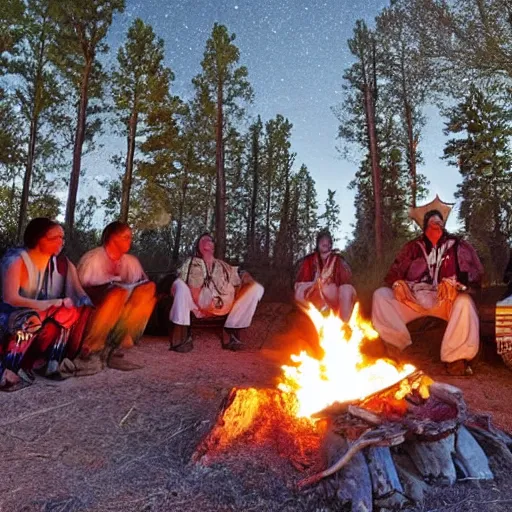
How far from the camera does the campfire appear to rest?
2.19 meters

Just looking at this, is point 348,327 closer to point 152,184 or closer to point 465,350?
point 465,350

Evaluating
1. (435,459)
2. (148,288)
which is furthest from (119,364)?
(435,459)

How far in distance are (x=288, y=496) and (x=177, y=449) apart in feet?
2.59

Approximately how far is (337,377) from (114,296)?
2408 millimetres

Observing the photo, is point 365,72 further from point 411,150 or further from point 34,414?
point 34,414

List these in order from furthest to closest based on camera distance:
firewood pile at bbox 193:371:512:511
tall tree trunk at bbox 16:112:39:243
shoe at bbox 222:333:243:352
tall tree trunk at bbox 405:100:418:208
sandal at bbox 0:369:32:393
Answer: tall tree trunk at bbox 405:100:418:208, tall tree trunk at bbox 16:112:39:243, shoe at bbox 222:333:243:352, sandal at bbox 0:369:32:393, firewood pile at bbox 193:371:512:511

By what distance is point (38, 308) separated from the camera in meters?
4.11

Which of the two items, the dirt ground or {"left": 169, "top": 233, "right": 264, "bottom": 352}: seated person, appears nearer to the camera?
the dirt ground

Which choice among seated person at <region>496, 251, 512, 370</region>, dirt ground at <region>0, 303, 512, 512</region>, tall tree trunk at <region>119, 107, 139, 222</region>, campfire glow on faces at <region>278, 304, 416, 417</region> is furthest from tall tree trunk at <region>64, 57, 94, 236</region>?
seated person at <region>496, 251, 512, 370</region>

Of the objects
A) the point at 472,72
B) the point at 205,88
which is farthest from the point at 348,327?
the point at 205,88

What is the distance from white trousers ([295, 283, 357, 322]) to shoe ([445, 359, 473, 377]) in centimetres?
126

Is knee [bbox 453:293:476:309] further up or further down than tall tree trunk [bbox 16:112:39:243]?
further down

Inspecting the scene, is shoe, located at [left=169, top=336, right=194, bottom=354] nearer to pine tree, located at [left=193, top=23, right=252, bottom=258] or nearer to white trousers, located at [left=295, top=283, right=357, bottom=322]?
white trousers, located at [left=295, top=283, right=357, bottom=322]

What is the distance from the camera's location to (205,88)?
829 inches
